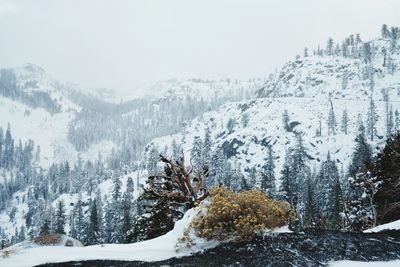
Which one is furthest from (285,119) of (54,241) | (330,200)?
(54,241)

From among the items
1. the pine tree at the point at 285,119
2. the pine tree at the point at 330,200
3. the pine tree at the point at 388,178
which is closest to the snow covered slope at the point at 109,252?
the pine tree at the point at 388,178

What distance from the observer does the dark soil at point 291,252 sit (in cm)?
777

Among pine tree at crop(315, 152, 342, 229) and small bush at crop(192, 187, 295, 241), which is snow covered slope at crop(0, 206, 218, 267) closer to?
small bush at crop(192, 187, 295, 241)

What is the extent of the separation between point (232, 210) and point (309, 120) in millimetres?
167612

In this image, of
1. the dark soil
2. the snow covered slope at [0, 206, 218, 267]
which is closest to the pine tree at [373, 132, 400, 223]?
the dark soil

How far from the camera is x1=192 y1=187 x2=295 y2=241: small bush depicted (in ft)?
28.9

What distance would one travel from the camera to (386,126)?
490 feet

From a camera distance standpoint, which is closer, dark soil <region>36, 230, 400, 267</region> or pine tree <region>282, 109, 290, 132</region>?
dark soil <region>36, 230, 400, 267</region>

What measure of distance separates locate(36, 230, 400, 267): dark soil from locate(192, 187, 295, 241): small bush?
0.91ft

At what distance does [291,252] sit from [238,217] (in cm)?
142

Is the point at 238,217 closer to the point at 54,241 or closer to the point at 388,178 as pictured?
the point at 54,241

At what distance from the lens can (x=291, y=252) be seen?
26.5 ft

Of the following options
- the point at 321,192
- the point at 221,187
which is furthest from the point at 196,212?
the point at 321,192

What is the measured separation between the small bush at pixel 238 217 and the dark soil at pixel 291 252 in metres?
0.28
